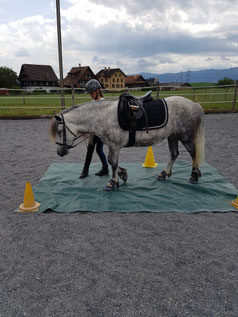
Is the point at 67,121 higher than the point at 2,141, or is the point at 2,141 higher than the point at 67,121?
the point at 67,121

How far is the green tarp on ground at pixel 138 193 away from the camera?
3.42 metres

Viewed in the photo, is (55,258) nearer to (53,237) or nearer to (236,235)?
(53,237)

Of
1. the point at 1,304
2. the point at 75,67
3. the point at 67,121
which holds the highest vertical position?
the point at 75,67

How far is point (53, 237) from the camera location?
2770mm

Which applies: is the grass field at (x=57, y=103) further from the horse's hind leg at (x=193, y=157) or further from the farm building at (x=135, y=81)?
the farm building at (x=135, y=81)

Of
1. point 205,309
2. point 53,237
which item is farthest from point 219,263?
point 53,237

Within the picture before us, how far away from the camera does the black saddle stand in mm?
3533

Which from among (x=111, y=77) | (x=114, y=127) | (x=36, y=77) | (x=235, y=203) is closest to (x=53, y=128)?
(x=114, y=127)

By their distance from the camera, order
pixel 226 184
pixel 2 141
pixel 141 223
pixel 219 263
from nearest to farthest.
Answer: pixel 219 263 → pixel 141 223 → pixel 226 184 → pixel 2 141

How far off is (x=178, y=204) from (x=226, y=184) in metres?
1.23

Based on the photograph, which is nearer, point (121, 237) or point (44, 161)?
point (121, 237)

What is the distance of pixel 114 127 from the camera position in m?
3.59

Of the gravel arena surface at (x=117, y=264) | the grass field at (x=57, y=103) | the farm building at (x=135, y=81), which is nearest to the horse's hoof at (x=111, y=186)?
the gravel arena surface at (x=117, y=264)

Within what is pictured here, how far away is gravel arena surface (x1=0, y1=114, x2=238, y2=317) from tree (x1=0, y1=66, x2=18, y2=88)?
6507 cm
